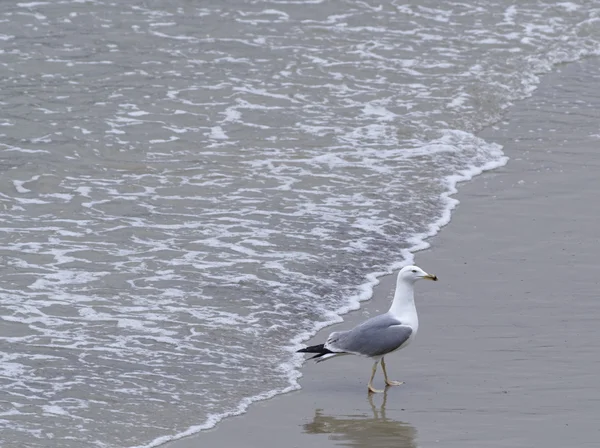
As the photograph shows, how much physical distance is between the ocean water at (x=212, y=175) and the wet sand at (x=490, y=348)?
29 centimetres

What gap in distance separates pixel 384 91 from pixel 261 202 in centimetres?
402

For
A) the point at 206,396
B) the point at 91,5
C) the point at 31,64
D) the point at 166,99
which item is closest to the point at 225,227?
the point at 206,396

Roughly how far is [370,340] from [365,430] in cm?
83

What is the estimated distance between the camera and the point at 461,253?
866 cm

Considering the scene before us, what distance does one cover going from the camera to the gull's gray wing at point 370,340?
6645 millimetres

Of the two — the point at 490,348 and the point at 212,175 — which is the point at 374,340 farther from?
the point at 212,175

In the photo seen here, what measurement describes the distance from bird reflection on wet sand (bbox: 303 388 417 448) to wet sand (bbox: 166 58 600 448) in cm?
1

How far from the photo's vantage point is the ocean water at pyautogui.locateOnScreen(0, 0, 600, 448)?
675cm

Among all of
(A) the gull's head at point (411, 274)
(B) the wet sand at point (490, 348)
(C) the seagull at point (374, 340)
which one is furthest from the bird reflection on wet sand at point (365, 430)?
(A) the gull's head at point (411, 274)

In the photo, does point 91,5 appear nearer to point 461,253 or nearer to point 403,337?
point 461,253

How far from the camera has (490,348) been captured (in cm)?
695

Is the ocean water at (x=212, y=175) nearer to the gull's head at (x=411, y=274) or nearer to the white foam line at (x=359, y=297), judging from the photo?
the white foam line at (x=359, y=297)

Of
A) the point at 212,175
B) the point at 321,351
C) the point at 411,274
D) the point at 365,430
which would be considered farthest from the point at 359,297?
the point at 212,175

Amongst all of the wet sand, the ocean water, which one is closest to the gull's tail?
the wet sand
